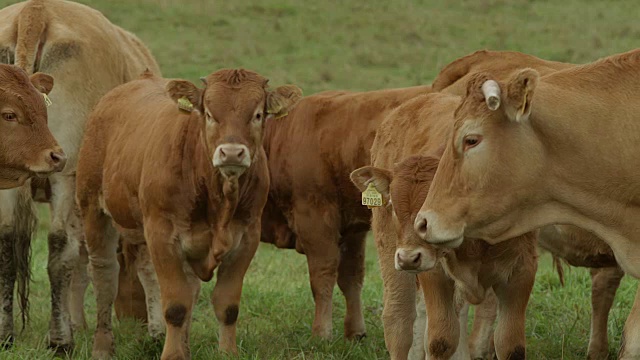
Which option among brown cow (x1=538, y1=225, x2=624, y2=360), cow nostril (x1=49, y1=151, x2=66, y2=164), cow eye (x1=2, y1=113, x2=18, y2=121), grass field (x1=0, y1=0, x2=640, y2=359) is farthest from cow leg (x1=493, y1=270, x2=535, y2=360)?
grass field (x1=0, y1=0, x2=640, y2=359)

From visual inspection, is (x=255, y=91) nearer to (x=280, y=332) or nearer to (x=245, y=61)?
(x=280, y=332)

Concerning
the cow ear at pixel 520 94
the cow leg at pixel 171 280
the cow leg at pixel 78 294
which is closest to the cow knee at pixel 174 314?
the cow leg at pixel 171 280

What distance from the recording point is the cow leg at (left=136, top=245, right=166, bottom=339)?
877 cm

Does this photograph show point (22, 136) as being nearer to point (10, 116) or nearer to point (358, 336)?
point (10, 116)

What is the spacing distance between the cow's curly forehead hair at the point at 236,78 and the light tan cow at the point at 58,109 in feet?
6.41

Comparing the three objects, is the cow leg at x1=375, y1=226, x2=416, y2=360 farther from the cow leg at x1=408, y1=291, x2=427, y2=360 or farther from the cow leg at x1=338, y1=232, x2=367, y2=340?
the cow leg at x1=338, y1=232, x2=367, y2=340

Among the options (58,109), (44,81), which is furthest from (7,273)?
(44,81)

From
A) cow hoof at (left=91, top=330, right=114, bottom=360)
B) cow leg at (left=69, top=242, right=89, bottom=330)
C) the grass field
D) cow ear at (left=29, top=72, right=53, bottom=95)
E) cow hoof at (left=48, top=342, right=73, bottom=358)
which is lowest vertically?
the grass field

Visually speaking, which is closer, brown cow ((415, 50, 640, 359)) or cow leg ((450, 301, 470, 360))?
brown cow ((415, 50, 640, 359))

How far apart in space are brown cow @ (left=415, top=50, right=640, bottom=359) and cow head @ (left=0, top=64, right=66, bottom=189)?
2.49 meters

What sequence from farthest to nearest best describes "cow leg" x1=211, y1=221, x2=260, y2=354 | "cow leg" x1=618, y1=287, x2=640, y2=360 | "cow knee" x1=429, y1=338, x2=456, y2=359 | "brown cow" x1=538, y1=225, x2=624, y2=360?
1. "brown cow" x1=538, y1=225, x2=624, y2=360
2. "cow leg" x1=211, y1=221, x2=260, y2=354
3. "cow leg" x1=618, y1=287, x2=640, y2=360
4. "cow knee" x1=429, y1=338, x2=456, y2=359

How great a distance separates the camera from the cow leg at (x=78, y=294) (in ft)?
31.0

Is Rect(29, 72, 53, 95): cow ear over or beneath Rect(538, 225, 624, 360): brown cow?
over

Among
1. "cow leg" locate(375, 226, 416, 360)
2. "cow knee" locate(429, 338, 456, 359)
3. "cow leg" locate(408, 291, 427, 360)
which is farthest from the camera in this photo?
"cow leg" locate(408, 291, 427, 360)
